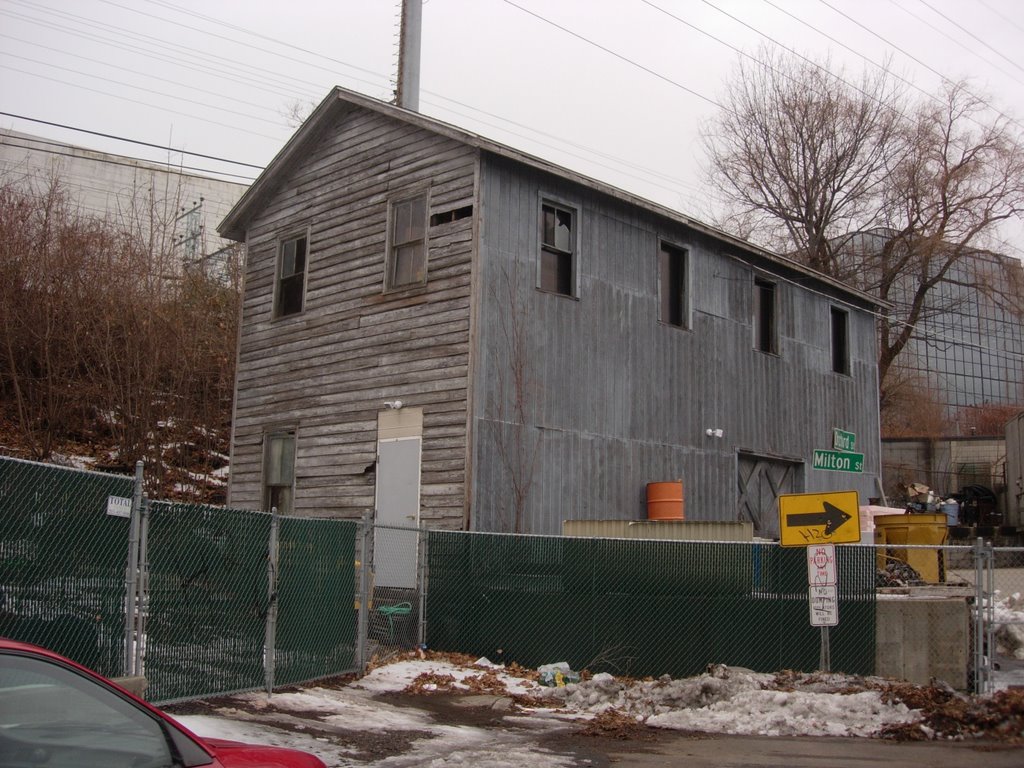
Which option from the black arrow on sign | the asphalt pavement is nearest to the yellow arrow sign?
the black arrow on sign

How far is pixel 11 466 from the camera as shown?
7.38 meters

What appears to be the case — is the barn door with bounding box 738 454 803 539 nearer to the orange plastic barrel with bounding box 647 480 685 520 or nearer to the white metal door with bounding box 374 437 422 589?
the orange plastic barrel with bounding box 647 480 685 520

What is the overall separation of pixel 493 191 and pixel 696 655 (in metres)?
7.42

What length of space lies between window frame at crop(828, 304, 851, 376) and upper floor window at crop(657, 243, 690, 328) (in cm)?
545

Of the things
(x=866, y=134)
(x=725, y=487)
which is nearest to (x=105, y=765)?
(x=725, y=487)

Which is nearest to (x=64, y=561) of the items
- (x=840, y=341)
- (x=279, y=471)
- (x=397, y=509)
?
(x=397, y=509)

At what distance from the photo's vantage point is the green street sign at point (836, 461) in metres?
14.3

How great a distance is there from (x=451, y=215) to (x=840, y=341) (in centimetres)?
1084

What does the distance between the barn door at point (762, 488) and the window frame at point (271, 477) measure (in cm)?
815

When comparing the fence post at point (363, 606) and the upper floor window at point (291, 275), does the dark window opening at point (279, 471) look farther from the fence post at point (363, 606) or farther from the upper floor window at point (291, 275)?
the fence post at point (363, 606)

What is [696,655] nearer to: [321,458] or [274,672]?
[274,672]

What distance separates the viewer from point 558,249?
656 inches

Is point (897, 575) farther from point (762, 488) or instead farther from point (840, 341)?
point (840, 341)

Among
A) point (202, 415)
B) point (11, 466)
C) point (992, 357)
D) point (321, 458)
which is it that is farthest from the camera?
point (992, 357)
